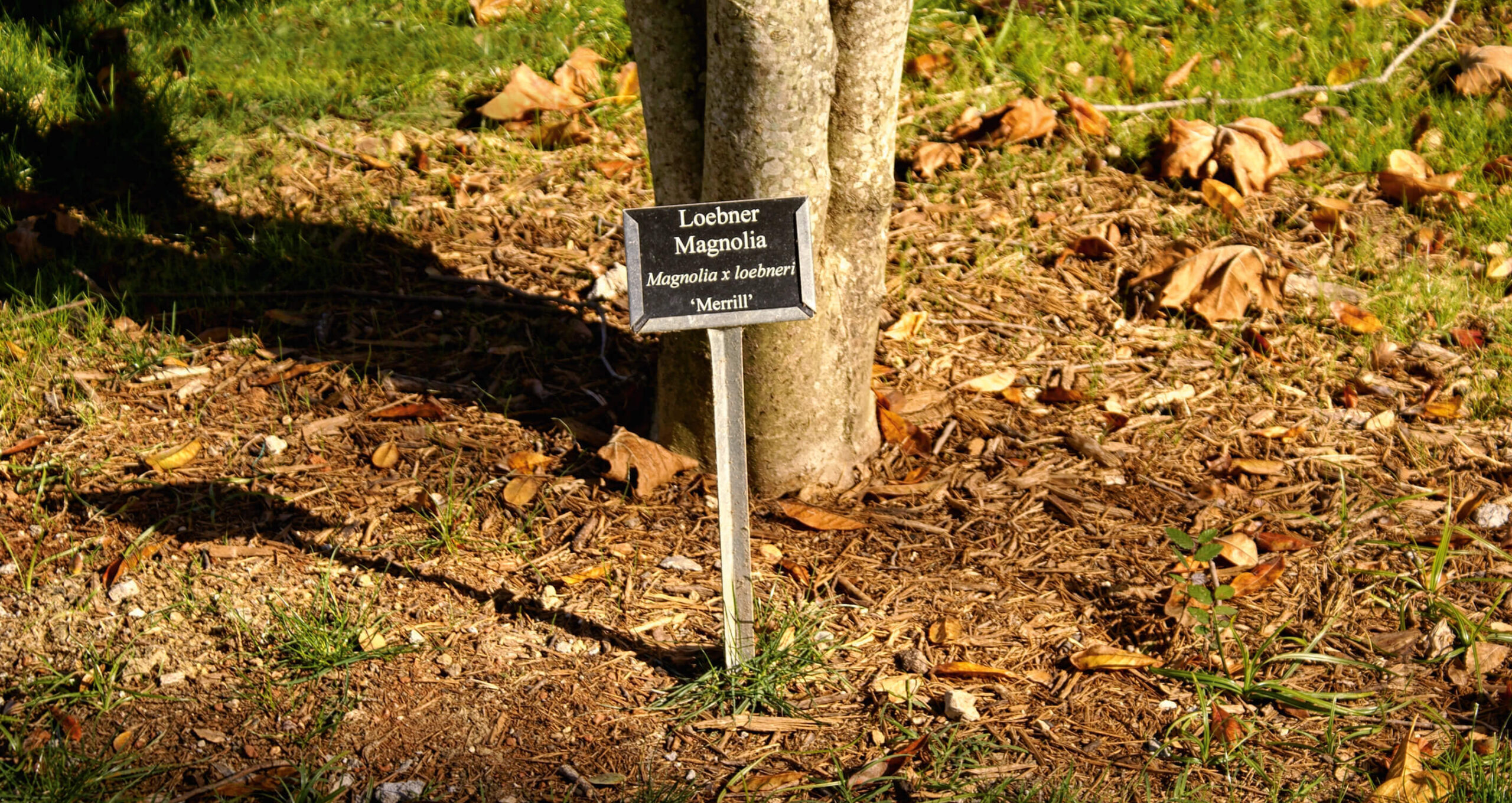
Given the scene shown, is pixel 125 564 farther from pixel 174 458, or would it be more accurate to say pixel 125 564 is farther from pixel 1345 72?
pixel 1345 72

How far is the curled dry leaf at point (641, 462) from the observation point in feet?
9.89

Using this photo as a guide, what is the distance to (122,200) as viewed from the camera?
4094 millimetres

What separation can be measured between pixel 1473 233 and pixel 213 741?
4.08 m

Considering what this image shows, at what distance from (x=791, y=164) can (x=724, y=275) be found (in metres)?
0.50

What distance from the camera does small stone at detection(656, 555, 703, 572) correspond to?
2.83 metres

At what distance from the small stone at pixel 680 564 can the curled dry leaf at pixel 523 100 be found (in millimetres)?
2311

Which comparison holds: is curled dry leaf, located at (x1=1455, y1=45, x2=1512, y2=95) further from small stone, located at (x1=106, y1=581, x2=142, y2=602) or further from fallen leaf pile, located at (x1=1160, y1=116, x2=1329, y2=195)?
small stone, located at (x1=106, y1=581, x2=142, y2=602)

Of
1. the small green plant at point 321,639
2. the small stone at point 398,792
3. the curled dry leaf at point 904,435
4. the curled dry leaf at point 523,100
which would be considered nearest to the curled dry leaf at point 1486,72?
the curled dry leaf at point 904,435

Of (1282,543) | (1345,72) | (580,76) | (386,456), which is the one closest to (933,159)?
(580,76)

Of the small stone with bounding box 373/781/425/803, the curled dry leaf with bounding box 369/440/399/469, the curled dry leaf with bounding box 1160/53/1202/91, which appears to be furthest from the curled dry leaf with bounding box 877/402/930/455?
the curled dry leaf with bounding box 1160/53/1202/91

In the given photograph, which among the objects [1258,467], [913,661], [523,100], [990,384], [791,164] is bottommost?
[913,661]

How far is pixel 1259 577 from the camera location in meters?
2.78

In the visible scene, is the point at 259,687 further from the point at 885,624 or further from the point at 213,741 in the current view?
the point at 885,624

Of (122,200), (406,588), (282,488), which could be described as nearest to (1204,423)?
(406,588)
